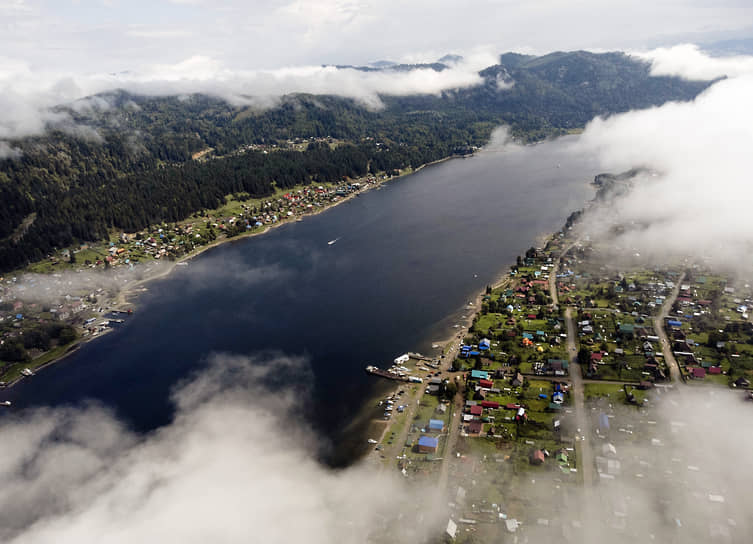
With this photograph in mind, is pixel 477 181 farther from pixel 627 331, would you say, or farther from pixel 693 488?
pixel 693 488

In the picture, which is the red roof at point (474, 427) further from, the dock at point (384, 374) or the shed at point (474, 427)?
the dock at point (384, 374)

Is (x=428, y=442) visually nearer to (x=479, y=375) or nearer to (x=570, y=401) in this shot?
(x=479, y=375)

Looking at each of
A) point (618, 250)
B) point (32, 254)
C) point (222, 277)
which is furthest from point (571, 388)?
point (32, 254)

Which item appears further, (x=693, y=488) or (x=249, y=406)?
(x=249, y=406)

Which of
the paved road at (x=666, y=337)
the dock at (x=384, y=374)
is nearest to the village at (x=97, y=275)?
the dock at (x=384, y=374)

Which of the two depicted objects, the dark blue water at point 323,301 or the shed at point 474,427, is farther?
the dark blue water at point 323,301

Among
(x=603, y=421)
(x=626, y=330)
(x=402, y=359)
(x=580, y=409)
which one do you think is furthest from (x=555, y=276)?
(x=603, y=421)
